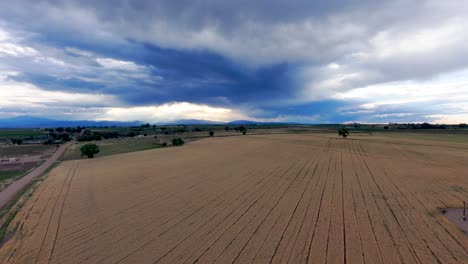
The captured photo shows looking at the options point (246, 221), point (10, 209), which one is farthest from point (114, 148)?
point (246, 221)

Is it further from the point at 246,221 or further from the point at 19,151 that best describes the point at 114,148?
the point at 246,221

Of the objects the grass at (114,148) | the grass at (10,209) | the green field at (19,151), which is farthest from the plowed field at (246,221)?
the green field at (19,151)

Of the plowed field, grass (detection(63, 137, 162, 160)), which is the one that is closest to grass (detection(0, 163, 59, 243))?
the plowed field

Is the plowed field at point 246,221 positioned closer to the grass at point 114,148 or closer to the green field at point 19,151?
the grass at point 114,148

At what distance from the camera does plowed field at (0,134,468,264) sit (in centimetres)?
979

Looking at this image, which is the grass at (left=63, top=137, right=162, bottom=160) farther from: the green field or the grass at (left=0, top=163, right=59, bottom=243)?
the grass at (left=0, top=163, right=59, bottom=243)

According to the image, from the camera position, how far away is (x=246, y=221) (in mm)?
13000

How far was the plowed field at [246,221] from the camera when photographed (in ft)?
32.1

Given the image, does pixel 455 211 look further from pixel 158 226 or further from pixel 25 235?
pixel 25 235

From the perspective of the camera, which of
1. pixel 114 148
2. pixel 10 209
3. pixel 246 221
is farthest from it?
pixel 114 148

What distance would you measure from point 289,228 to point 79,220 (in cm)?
1402

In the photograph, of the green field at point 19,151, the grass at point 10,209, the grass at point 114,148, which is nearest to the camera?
the grass at point 10,209

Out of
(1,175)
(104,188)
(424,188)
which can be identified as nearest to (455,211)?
(424,188)

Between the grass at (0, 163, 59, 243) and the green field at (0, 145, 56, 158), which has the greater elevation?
the grass at (0, 163, 59, 243)
